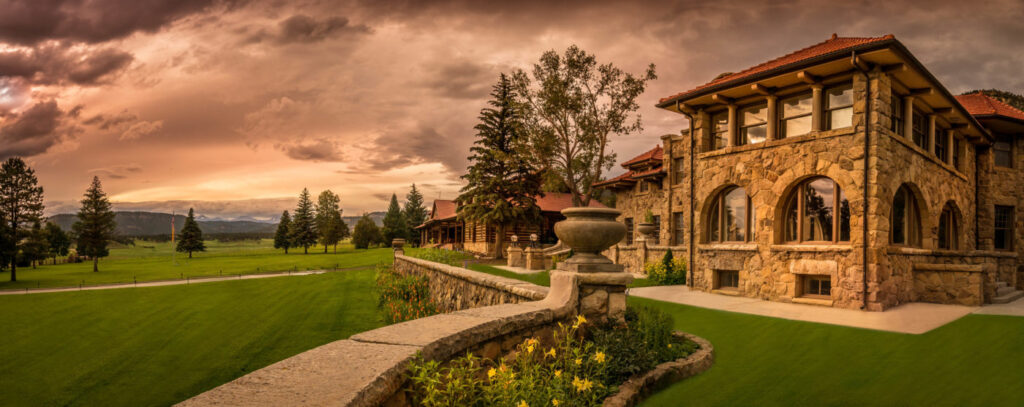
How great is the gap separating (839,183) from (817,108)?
196cm

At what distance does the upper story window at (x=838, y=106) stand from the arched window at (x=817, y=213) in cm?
139

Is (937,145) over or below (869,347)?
over

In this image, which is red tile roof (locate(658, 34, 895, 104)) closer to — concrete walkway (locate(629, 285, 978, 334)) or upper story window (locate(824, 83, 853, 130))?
upper story window (locate(824, 83, 853, 130))

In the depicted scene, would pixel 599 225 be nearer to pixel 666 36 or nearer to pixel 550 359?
pixel 550 359

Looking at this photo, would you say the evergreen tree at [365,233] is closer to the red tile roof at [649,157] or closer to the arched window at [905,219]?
the red tile roof at [649,157]

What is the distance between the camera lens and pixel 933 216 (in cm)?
1352

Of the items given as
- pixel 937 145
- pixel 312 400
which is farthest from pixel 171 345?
pixel 937 145

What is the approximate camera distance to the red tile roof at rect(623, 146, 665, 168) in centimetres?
2770

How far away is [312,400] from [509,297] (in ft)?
16.7

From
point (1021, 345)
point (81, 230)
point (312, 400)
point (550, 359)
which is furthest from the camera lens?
point (81, 230)

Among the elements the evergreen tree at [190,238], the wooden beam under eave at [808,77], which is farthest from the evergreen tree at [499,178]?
the evergreen tree at [190,238]

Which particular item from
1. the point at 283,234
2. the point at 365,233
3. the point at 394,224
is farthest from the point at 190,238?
the point at 394,224

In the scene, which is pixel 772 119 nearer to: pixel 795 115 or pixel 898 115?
pixel 795 115

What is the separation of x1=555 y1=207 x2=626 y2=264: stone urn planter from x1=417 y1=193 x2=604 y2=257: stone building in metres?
27.2
